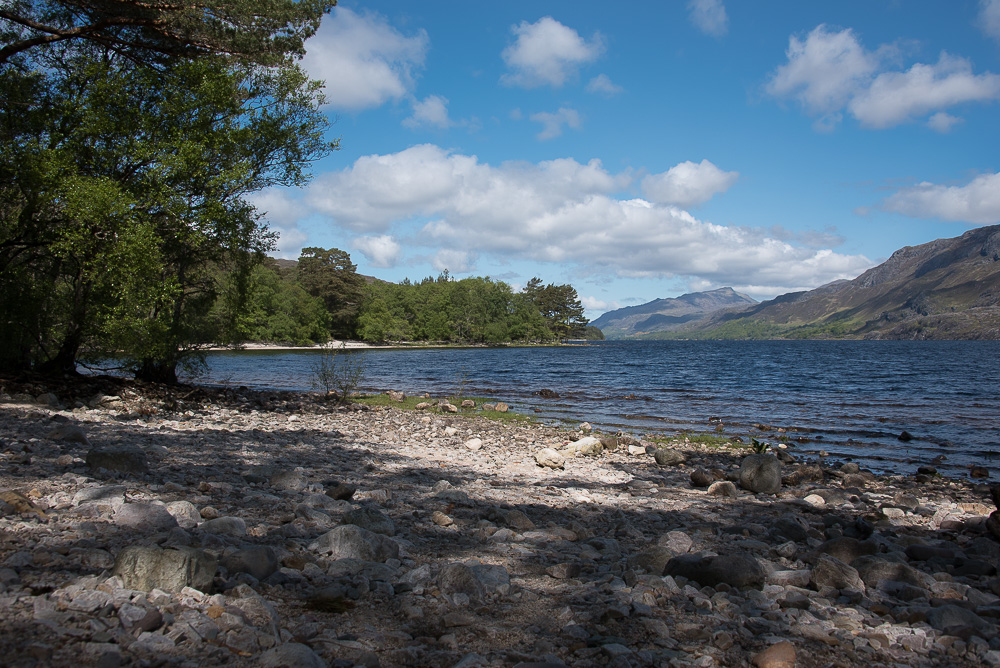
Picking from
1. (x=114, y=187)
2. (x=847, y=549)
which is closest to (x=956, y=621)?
(x=847, y=549)

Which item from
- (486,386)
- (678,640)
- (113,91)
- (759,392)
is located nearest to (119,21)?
(113,91)

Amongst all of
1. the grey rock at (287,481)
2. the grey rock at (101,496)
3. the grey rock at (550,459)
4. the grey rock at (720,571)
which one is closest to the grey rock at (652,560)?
the grey rock at (720,571)

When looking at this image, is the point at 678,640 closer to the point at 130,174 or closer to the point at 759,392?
the point at 130,174

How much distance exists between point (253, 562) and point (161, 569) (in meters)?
0.86

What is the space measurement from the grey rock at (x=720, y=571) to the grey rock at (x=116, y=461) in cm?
644

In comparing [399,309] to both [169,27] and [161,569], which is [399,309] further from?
[161,569]

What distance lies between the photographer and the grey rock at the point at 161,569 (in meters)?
3.53

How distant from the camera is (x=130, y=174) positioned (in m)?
15.0

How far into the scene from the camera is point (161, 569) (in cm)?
361

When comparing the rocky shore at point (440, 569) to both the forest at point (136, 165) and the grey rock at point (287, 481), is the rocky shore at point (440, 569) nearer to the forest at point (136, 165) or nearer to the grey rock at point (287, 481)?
the grey rock at point (287, 481)

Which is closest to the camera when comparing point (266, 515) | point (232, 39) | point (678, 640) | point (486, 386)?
point (678, 640)

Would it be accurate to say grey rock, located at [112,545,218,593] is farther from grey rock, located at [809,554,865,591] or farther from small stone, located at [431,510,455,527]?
grey rock, located at [809,554,865,591]

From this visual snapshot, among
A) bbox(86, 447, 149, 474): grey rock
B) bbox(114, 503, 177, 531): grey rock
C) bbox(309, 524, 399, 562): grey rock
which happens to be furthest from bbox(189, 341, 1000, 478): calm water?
bbox(114, 503, 177, 531): grey rock

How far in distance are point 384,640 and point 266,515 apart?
3.05m
